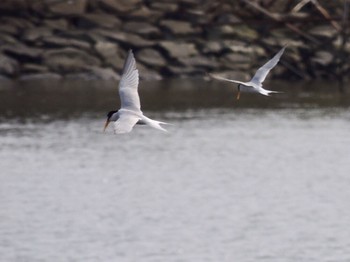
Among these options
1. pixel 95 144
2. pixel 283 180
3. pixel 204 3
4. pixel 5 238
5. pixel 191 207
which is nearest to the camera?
pixel 5 238

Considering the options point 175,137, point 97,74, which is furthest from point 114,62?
point 175,137

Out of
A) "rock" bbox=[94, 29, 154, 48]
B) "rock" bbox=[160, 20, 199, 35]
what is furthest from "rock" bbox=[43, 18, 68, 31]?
"rock" bbox=[160, 20, 199, 35]

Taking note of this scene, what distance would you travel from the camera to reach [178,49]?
61125mm

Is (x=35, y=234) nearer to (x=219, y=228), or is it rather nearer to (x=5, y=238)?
(x=5, y=238)

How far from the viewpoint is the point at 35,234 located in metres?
33.0

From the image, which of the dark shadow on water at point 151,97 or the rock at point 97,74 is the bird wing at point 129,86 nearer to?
the dark shadow on water at point 151,97

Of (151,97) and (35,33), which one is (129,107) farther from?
(35,33)

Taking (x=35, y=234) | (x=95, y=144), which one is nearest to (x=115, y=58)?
(x=95, y=144)

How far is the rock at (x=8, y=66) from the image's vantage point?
194 ft

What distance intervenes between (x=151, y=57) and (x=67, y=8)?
4.96m

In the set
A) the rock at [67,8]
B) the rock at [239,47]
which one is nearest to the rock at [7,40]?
the rock at [67,8]

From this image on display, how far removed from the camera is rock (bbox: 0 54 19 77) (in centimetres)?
5922

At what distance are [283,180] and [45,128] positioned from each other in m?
9.86

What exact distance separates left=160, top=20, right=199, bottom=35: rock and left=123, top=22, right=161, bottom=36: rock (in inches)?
23.1
